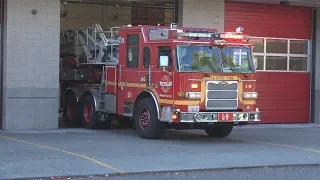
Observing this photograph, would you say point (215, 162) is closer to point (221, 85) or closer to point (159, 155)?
point (159, 155)

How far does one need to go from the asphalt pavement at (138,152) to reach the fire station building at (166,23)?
1.22 meters

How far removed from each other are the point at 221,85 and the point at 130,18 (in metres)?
11.1

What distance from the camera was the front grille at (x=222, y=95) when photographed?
14570 millimetres

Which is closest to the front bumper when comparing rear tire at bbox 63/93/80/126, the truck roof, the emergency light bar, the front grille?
the front grille

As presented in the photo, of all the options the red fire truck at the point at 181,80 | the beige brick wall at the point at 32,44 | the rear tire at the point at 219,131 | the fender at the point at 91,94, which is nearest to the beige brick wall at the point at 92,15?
the fender at the point at 91,94

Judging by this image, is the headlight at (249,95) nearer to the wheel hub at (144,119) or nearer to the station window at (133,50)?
the wheel hub at (144,119)

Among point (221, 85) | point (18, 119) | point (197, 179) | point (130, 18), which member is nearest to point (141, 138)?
point (221, 85)

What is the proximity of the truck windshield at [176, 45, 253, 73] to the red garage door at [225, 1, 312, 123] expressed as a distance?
17.7 feet

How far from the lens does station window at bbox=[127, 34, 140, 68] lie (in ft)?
51.5

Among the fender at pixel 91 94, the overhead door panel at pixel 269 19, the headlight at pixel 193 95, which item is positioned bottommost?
the fender at pixel 91 94

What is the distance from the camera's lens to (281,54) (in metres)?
21.5

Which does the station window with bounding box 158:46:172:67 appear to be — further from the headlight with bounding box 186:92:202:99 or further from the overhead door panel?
the overhead door panel

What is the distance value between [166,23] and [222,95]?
8.64 meters

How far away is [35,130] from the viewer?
56.2 ft
